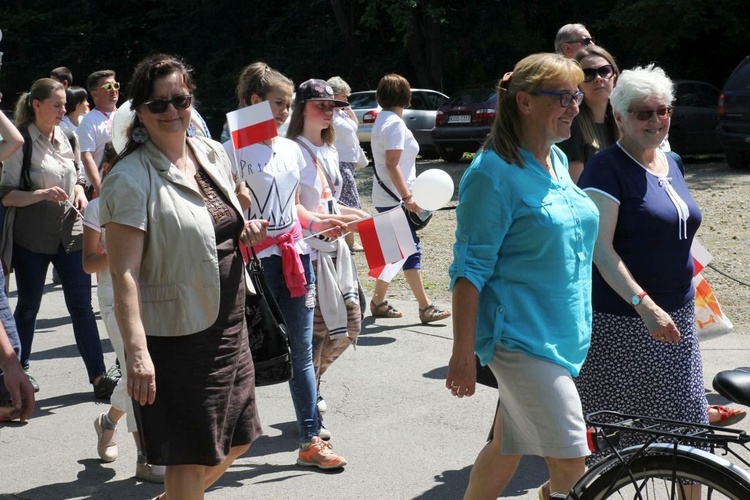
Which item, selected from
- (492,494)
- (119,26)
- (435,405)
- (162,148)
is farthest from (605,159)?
(119,26)

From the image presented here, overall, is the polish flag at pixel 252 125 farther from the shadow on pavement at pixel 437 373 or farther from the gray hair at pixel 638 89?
the shadow on pavement at pixel 437 373

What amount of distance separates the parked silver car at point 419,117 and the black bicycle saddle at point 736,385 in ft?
62.0

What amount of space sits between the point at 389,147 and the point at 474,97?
45.0 feet

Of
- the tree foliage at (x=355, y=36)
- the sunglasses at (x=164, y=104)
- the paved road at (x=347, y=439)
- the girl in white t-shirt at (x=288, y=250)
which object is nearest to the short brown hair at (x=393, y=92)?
the paved road at (x=347, y=439)

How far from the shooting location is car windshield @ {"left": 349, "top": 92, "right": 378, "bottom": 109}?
23891mm

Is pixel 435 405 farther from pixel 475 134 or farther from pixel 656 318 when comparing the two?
pixel 475 134

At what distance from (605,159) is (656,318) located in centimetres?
65

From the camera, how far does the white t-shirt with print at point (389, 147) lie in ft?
26.1

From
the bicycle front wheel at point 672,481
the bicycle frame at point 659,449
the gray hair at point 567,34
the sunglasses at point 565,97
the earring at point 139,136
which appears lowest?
the bicycle front wheel at point 672,481

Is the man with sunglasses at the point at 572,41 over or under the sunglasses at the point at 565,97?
over

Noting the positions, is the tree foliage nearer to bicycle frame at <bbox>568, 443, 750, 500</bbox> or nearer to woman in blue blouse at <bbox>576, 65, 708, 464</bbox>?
woman in blue blouse at <bbox>576, 65, 708, 464</bbox>

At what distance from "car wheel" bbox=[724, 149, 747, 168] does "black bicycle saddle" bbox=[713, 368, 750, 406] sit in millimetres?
14417

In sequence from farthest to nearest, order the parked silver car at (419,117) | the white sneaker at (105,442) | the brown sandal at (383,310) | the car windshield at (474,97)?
the parked silver car at (419,117)
the car windshield at (474,97)
the brown sandal at (383,310)
the white sneaker at (105,442)

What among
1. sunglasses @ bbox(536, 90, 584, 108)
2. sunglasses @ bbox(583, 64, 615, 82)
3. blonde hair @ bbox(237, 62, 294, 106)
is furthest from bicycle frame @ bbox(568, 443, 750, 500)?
blonde hair @ bbox(237, 62, 294, 106)
